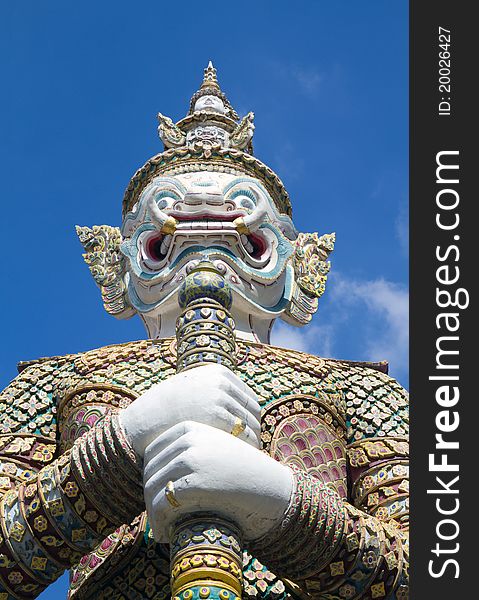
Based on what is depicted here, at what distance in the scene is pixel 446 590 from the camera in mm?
5871

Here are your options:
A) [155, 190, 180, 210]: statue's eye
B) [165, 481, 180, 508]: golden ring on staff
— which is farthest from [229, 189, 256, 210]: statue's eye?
[165, 481, 180, 508]: golden ring on staff

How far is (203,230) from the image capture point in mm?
8742

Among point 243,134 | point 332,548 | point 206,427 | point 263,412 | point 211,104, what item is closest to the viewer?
point 206,427

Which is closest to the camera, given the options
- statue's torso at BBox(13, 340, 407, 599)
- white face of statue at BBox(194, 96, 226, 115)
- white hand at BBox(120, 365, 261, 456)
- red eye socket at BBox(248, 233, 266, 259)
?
white hand at BBox(120, 365, 261, 456)

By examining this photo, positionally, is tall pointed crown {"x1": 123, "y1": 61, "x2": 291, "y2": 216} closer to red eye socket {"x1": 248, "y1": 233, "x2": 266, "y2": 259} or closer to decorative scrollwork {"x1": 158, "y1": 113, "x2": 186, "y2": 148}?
decorative scrollwork {"x1": 158, "y1": 113, "x2": 186, "y2": 148}

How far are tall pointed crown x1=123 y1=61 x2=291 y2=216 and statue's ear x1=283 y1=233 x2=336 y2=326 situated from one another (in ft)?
1.04

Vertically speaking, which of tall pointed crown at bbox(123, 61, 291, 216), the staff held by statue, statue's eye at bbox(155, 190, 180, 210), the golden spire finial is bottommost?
the staff held by statue

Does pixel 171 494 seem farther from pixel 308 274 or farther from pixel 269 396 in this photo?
pixel 308 274

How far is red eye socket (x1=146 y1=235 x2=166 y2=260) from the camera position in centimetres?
901

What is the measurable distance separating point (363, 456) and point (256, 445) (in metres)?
1.76

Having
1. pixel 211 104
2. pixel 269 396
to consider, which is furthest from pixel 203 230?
pixel 211 104

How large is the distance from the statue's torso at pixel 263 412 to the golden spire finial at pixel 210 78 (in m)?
3.04

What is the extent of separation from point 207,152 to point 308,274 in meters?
1.06

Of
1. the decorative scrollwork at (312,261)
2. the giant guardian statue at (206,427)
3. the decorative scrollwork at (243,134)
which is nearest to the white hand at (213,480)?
the giant guardian statue at (206,427)
